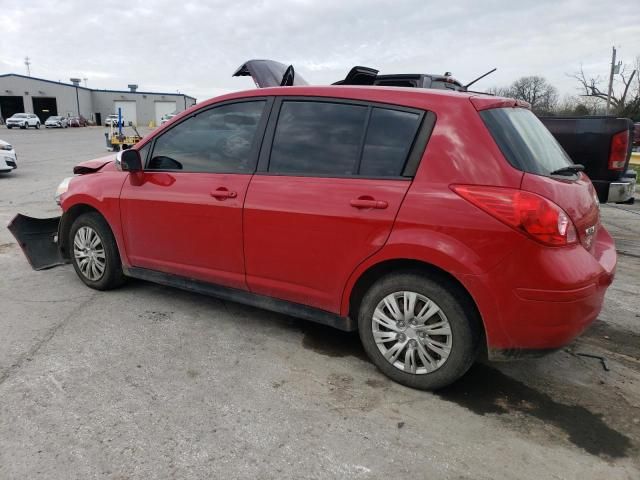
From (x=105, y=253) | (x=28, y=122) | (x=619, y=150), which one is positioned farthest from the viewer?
(x=28, y=122)

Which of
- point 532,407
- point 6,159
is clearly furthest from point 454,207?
point 6,159

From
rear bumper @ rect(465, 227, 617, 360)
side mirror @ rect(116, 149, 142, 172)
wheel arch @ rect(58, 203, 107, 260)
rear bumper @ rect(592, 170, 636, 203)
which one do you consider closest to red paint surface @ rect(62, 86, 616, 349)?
rear bumper @ rect(465, 227, 617, 360)

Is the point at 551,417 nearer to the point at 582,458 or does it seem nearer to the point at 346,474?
the point at 582,458

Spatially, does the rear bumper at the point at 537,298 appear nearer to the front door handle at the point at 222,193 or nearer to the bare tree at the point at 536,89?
the front door handle at the point at 222,193

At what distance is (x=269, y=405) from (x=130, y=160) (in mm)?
2297

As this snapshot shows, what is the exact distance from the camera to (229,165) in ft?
11.8

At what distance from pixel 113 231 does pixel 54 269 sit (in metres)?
1.42

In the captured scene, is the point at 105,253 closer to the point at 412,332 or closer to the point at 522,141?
the point at 412,332

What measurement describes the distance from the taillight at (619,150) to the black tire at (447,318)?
4709 mm

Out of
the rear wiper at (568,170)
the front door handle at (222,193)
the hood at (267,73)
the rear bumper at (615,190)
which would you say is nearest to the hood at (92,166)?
the front door handle at (222,193)

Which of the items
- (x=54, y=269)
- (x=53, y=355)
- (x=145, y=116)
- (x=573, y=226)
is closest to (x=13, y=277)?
(x=54, y=269)

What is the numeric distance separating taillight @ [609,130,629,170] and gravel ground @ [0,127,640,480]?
287 centimetres

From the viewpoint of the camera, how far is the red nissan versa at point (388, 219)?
263 centimetres

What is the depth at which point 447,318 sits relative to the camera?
2811 millimetres
